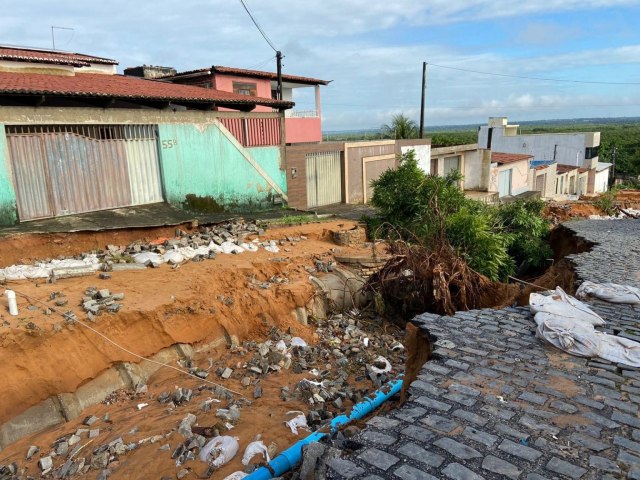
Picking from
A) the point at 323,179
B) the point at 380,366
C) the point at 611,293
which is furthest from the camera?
the point at 323,179

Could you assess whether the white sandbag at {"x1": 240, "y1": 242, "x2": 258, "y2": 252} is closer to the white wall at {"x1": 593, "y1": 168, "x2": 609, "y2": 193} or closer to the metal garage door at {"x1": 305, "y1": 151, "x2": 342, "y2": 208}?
the metal garage door at {"x1": 305, "y1": 151, "x2": 342, "y2": 208}

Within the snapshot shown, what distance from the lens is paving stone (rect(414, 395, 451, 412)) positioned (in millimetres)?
3258

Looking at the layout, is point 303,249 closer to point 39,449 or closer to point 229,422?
point 229,422

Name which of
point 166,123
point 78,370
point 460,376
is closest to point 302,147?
point 166,123

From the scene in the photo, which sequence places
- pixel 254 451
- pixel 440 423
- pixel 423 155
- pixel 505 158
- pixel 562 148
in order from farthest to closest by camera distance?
pixel 562 148 → pixel 505 158 → pixel 423 155 → pixel 254 451 → pixel 440 423

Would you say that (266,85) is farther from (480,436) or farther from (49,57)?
(480,436)

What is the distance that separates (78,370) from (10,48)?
1263 cm

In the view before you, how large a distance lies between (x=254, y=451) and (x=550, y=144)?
41.5 m

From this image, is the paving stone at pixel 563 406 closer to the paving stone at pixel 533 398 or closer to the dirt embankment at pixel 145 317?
the paving stone at pixel 533 398

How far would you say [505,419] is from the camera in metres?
3.13

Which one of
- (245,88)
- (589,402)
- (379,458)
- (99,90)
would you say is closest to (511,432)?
(589,402)

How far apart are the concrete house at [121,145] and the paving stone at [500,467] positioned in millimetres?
9698

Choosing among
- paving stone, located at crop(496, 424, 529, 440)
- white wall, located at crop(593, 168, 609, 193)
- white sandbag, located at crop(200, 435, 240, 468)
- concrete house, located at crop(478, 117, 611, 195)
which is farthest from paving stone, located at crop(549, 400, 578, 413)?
white wall, located at crop(593, 168, 609, 193)

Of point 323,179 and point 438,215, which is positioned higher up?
point 323,179
